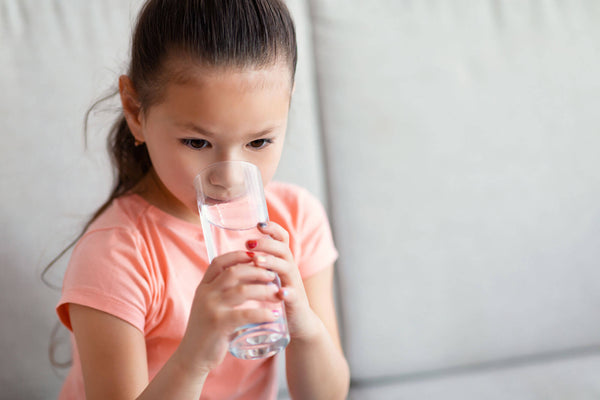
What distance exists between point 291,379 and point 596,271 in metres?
0.73

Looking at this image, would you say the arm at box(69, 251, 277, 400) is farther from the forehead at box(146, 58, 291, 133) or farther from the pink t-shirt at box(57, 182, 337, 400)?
the forehead at box(146, 58, 291, 133)

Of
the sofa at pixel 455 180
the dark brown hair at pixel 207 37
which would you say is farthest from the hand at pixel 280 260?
the sofa at pixel 455 180

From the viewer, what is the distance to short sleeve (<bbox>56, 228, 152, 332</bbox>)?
0.87 m

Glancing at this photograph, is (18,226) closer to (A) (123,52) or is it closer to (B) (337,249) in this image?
(A) (123,52)

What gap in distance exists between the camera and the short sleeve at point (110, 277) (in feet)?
2.84

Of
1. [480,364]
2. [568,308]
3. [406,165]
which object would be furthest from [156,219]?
[568,308]

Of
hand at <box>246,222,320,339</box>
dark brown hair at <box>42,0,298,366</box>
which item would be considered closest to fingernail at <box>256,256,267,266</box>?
hand at <box>246,222,320,339</box>

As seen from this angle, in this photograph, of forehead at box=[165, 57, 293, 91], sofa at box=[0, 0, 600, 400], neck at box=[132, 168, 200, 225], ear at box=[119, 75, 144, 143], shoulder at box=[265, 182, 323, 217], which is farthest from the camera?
sofa at box=[0, 0, 600, 400]

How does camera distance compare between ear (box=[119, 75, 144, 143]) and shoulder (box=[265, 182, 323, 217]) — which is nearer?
ear (box=[119, 75, 144, 143])

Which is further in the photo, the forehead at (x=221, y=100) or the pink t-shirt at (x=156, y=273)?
the pink t-shirt at (x=156, y=273)

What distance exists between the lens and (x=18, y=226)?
1142 mm

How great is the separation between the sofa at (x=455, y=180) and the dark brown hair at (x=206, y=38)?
36cm

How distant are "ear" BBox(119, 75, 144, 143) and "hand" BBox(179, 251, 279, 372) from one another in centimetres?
29

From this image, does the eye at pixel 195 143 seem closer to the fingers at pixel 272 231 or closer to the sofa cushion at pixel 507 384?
the fingers at pixel 272 231
